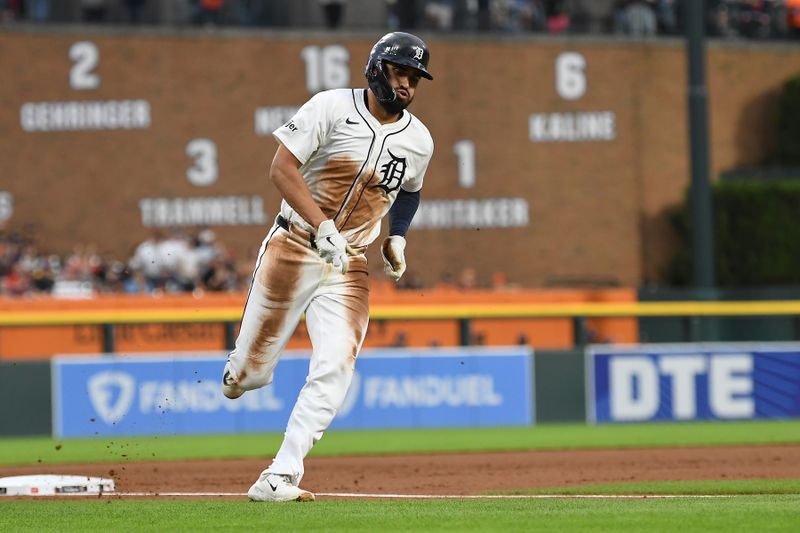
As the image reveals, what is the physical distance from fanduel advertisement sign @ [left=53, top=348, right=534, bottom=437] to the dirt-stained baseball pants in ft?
26.7

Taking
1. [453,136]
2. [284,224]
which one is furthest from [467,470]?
[453,136]

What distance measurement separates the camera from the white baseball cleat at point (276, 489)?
776 cm

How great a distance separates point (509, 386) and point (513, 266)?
33.3 ft

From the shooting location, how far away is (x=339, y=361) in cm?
789

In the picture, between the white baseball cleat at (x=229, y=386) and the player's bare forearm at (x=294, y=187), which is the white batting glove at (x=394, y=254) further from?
the white baseball cleat at (x=229, y=386)

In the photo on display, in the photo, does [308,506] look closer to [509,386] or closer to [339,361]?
[339,361]

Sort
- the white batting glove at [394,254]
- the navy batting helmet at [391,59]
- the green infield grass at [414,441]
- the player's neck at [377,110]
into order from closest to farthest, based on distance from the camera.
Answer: the navy batting helmet at [391,59]
the player's neck at [377,110]
the white batting glove at [394,254]
the green infield grass at [414,441]

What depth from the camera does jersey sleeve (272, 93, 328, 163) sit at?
25.4 feet

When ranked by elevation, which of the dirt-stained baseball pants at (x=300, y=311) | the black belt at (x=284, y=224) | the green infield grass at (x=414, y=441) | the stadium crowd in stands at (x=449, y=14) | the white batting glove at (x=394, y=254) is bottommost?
the green infield grass at (x=414, y=441)

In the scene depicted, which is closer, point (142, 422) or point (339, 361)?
point (339, 361)

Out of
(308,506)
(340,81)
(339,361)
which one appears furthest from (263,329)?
(340,81)

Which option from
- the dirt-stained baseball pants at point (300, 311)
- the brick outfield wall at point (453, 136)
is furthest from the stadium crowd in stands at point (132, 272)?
the dirt-stained baseball pants at point (300, 311)

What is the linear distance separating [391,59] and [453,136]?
63.0 ft

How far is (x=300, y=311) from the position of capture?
8117 mm
